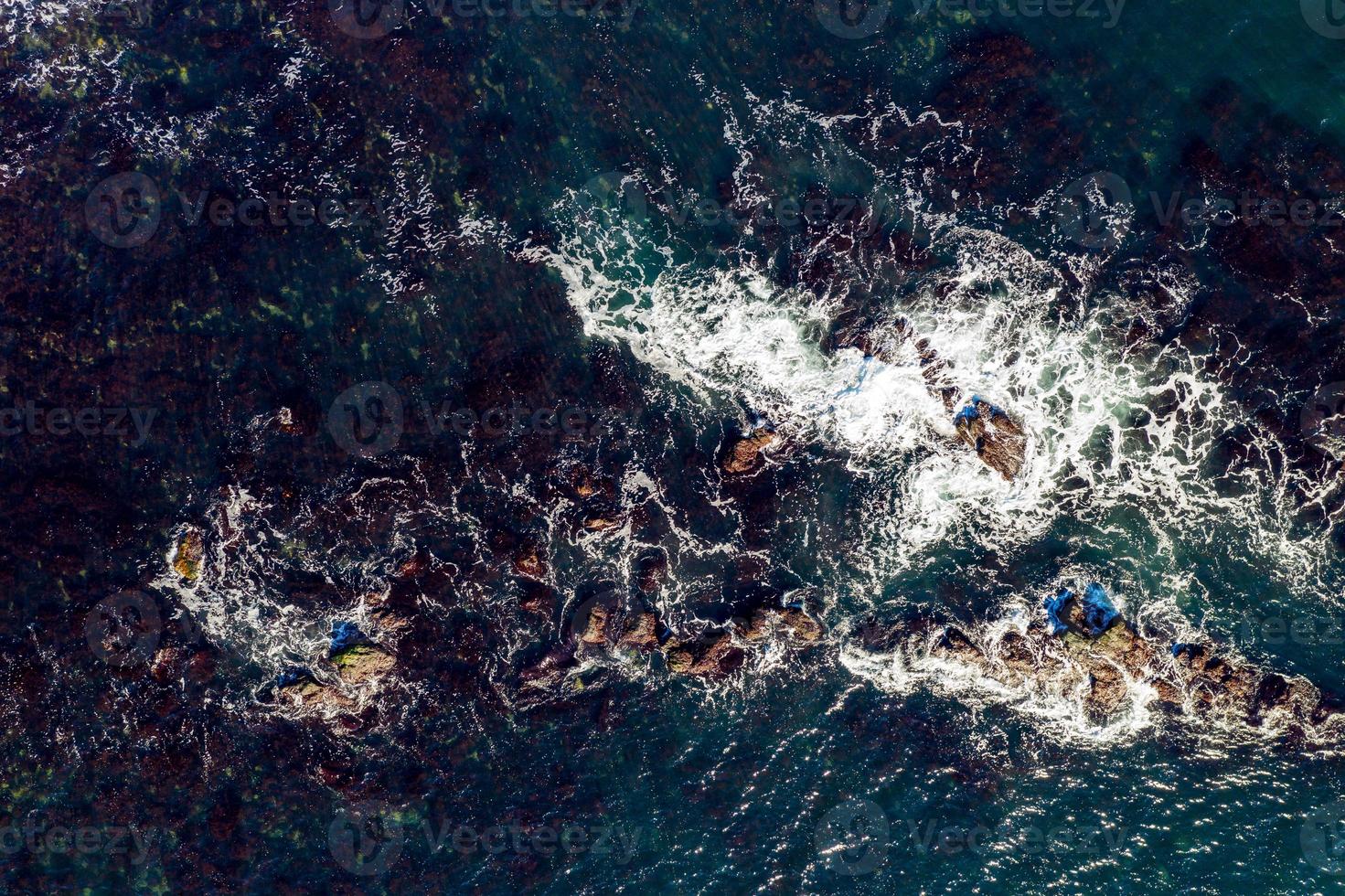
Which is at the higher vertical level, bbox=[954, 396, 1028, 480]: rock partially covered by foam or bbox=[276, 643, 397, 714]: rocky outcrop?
bbox=[954, 396, 1028, 480]: rock partially covered by foam

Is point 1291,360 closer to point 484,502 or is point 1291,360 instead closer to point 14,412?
→ point 484,502

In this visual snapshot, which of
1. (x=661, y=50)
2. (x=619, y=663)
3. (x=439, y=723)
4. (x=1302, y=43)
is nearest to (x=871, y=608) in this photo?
(x=619, y=663)
